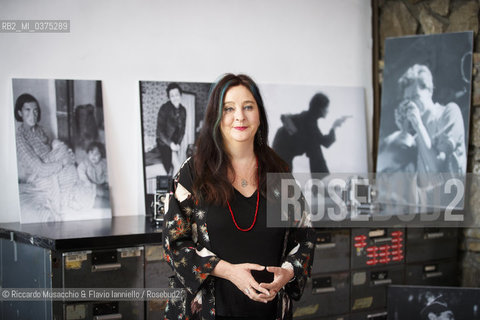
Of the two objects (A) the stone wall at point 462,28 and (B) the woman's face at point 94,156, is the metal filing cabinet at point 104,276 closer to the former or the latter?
(B) the woman's face at point 94,156

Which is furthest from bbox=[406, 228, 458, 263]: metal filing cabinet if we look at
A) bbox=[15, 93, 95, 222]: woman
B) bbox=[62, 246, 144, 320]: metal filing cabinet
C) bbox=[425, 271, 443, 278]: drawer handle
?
bbox=[15, 93, 95, 222]: woman

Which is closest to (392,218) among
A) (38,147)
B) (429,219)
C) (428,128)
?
(429,219)

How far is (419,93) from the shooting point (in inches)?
159

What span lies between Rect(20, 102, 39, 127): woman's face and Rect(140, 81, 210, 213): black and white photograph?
65 centimetres

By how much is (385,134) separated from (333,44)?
0.80 metres

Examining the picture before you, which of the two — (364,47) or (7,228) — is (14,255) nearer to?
A: (7,228)

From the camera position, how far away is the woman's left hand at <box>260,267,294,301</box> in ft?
6.15

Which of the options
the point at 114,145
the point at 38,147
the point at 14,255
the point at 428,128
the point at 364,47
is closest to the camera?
the point at 14,255

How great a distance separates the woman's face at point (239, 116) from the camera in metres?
1.98

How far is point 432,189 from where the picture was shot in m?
3.94

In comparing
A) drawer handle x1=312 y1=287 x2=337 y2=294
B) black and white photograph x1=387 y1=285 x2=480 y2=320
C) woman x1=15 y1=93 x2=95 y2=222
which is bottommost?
black and white photograph x1=387 y1=285 x2=480 y2=320

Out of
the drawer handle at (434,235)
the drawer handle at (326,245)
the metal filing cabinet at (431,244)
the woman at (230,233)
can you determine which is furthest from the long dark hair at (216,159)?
the drawer handle at (434,235)

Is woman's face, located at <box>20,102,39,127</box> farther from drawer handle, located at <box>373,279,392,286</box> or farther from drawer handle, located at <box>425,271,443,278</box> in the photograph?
drawer handle, located at <box>425,271,443,278</box>

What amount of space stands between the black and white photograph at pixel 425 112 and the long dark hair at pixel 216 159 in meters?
2.24
